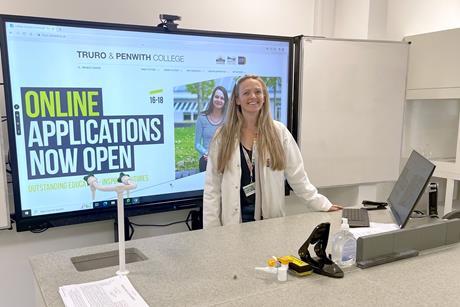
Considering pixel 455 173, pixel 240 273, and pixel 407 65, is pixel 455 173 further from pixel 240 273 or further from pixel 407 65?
pixel 240 273

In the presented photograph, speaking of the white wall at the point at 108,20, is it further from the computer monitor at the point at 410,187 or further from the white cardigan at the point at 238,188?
the computer monitor at the point at 410,187

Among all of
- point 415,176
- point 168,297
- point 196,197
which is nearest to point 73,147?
point 196,197

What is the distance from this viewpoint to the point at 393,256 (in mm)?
1598

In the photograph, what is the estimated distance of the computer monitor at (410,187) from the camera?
165cm

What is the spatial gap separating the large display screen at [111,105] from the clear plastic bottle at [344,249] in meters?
1.46

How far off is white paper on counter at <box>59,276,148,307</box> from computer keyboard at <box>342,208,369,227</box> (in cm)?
116

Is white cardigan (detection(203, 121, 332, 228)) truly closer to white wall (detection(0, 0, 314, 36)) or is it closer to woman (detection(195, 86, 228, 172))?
woman (detection(195, 86, 228, 172))

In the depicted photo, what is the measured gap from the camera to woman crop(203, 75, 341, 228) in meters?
2.24

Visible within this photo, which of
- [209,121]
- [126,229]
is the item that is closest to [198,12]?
[209,121]

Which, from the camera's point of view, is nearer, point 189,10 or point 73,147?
point 73,147

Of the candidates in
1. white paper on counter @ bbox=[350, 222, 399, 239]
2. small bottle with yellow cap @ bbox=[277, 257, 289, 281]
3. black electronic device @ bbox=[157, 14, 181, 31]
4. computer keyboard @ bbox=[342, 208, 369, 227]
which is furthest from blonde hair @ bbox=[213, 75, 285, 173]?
small bottle with yellow cap @ bbox=[277, 257, 289, 281]

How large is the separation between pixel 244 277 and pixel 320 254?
317 millimetres

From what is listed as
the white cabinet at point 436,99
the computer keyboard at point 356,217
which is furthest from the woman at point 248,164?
the white cabinet at point 436,99

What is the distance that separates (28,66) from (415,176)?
7.03ft
